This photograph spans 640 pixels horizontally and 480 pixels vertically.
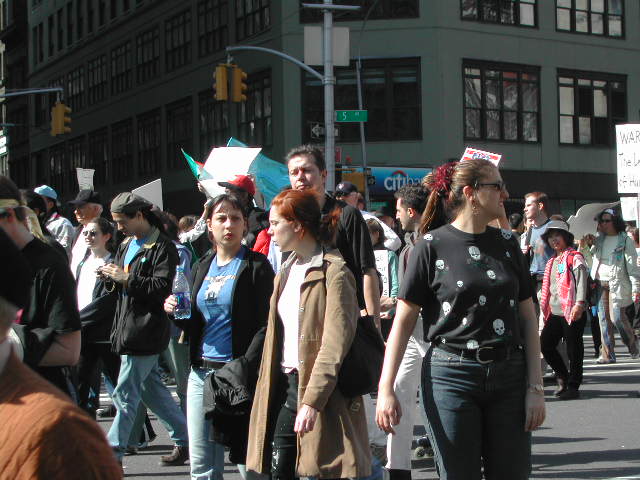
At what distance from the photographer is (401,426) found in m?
6.65

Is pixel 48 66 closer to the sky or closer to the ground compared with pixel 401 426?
closer to the sky

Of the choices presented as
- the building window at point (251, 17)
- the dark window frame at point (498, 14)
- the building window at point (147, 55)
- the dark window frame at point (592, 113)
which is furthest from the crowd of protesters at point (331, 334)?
the building window at point (147, 55)

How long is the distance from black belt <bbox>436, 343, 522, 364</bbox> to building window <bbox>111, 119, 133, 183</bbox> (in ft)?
137

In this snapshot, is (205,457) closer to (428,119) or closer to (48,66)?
(428,119)

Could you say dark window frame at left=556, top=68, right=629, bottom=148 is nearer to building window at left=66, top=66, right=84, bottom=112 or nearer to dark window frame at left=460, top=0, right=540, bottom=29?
dark window frame at left=460, top=0, right=540, bottom=29

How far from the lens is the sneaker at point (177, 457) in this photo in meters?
7.88

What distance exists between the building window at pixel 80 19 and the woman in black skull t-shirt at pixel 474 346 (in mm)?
49012

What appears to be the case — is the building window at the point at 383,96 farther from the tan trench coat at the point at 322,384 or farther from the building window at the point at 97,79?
the tan trench coat at the point at 322,384

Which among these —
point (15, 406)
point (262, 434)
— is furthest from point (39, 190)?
point (15, 406)

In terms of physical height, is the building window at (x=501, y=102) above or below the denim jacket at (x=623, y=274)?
above

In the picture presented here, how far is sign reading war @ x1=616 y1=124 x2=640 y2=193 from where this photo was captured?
42.8 feet

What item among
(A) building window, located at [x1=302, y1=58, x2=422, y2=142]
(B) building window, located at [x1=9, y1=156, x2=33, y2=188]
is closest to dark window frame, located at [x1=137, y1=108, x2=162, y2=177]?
(A) building window, located at [x1=302, y1=58, x2=422, y2=142]

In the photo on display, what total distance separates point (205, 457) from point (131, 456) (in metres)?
2.83

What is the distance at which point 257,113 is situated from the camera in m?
35.2
